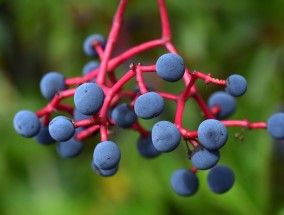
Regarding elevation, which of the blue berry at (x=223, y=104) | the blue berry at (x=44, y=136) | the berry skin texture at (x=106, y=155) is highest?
the blue berry at (x=44, y=136)

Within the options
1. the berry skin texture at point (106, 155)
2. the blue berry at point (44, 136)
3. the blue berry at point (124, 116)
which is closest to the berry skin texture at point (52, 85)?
the blue berry at point (44, 136)

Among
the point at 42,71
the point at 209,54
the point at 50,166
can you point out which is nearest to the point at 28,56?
the point at 42,71

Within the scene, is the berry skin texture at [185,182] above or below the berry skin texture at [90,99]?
below

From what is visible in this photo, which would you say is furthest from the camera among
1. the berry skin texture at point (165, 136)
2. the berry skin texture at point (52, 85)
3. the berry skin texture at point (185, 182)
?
the berry skin texture at point (52, 85)

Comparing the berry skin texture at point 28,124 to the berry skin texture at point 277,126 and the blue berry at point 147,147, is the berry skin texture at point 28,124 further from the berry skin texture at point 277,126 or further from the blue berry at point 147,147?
the berry skin texture at point 277,126

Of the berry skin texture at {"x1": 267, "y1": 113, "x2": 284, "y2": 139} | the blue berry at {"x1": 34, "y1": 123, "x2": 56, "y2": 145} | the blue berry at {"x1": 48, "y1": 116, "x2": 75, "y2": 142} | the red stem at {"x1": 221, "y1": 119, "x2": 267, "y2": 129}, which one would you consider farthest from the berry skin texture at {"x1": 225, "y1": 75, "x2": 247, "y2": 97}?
the blue berry at {"x1": 34, "y1": 123, "x2": 56, "y2": 145}

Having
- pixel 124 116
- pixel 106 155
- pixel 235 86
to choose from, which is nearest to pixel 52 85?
pixel 124 116

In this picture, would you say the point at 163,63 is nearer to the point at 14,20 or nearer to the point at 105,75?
the point at 105,75
